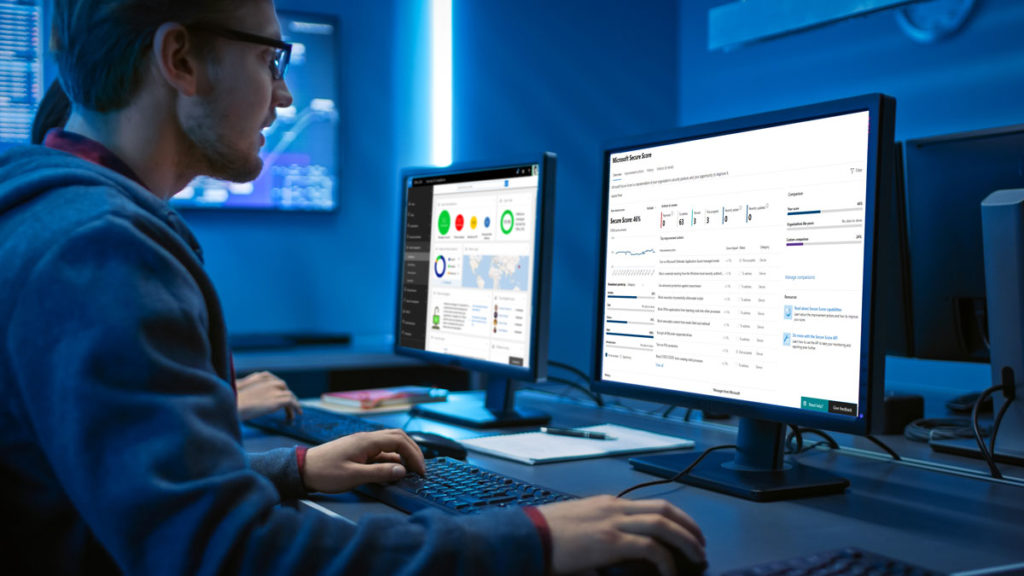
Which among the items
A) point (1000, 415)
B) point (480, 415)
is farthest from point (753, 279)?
point (480, 415)

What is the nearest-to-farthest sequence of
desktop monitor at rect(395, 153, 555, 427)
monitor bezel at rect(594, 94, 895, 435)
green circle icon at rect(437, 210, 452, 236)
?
1. monitor bezel at rect(594, 94, 895, 435)
2. desktop monitor at rect(395, 153, 555, 427)
3. green circle icon at rect(437, 210, 452, 236)

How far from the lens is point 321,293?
3.29 metres

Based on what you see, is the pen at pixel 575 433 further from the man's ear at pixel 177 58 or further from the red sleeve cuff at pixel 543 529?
the man's ear at pixel 177 58

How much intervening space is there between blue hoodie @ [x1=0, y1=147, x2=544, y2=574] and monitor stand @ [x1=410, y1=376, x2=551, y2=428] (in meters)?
0.91

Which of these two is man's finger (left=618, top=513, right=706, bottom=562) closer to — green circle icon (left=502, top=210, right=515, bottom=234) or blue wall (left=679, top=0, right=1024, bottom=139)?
green circle icon (left=502, top=210, right=515, bottom=234)

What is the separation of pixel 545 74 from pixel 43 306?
3029 millimetres

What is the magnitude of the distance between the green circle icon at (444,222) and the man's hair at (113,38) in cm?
87

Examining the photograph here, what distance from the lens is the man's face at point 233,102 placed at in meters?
0.95

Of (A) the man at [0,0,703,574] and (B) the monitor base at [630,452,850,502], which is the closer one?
(A) the man at [0,0,703,574]

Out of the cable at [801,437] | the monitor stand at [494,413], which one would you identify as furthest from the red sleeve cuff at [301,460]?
the cable at [801,437]

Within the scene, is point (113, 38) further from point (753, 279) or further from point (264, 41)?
point (753, 279)

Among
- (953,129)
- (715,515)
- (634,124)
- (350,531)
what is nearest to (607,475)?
(715,515)

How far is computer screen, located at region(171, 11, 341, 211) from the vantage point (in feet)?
10.2

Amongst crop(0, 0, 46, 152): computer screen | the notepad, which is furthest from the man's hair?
crop(0, 0, 46, 152): computer screen
